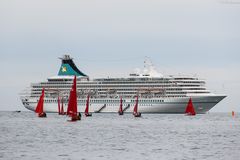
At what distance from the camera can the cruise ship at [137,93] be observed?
164 meters

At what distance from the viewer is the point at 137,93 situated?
6506 inches

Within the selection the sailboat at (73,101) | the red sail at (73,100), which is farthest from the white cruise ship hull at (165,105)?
the red sail at (73,100)

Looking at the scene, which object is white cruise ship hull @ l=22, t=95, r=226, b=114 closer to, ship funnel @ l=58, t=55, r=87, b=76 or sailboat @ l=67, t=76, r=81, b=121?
ship funnel @ l=58, t=55, r=87, b=76

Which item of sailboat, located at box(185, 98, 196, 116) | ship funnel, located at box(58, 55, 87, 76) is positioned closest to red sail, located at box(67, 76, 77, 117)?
sailboat, located at box(185, 98, 196, 116)

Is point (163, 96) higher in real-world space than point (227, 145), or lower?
higher

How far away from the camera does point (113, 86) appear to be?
170 m

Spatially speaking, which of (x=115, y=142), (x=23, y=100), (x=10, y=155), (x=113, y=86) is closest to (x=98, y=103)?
(x=113, y=86)

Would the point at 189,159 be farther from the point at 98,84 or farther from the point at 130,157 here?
the point at 98,84

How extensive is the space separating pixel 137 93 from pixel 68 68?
2700 centimetres

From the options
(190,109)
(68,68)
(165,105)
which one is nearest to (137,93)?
(165,105)

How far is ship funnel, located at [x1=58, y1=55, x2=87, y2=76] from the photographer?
608ft

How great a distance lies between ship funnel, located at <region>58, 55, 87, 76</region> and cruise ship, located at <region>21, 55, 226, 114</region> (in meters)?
4.32

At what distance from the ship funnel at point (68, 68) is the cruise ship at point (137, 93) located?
4316 mm

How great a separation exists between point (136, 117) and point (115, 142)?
249 feet
